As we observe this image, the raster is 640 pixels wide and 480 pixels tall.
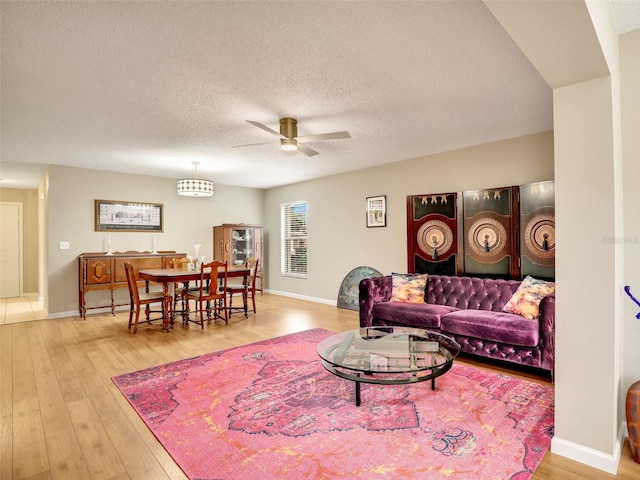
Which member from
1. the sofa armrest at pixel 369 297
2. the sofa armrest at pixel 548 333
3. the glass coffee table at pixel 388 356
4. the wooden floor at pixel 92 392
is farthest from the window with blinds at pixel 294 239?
the sofa armrest at pixel 548 333

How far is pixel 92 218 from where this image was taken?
5.92 m

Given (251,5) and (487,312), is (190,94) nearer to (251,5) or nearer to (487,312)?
(251,5)

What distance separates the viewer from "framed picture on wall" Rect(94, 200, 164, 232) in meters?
6.00

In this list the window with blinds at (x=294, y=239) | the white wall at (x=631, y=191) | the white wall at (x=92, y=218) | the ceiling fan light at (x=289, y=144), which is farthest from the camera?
the window with blinds at (x=294, y=239)

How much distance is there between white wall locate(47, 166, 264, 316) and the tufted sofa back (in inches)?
196

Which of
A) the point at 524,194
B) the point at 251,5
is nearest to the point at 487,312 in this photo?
the point at 524,194

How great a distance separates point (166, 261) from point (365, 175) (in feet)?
13.0

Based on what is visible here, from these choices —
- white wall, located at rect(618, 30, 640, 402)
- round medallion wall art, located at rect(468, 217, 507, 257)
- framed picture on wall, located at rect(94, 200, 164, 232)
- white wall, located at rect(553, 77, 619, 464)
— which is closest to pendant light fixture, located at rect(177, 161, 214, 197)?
framed picture on wall, located at rect(94, 200, 164, 232)

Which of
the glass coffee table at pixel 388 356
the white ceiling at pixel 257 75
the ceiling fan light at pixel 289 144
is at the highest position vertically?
the white ceiling at pixel 257 75

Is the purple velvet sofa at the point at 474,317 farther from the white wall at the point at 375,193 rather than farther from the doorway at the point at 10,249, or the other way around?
the doorway at the point at 10,249

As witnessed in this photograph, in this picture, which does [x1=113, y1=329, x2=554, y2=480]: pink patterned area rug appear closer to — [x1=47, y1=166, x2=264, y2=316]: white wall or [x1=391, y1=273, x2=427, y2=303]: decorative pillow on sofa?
[x1=391, y1=273, x2=427, y2=303]: decorative pillow on sofa

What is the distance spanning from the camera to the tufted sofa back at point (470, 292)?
3.79 metres

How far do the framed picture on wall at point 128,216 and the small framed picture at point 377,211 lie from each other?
4.10m

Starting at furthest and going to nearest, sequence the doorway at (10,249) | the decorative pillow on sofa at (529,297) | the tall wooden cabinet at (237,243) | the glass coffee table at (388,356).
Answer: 1. the doorway at (10,249)
2. the tall wooden cabinet at (237,243)
3. the decorative pillow on sofa at (529,297)
4. the glass coffee table at (388,356)
